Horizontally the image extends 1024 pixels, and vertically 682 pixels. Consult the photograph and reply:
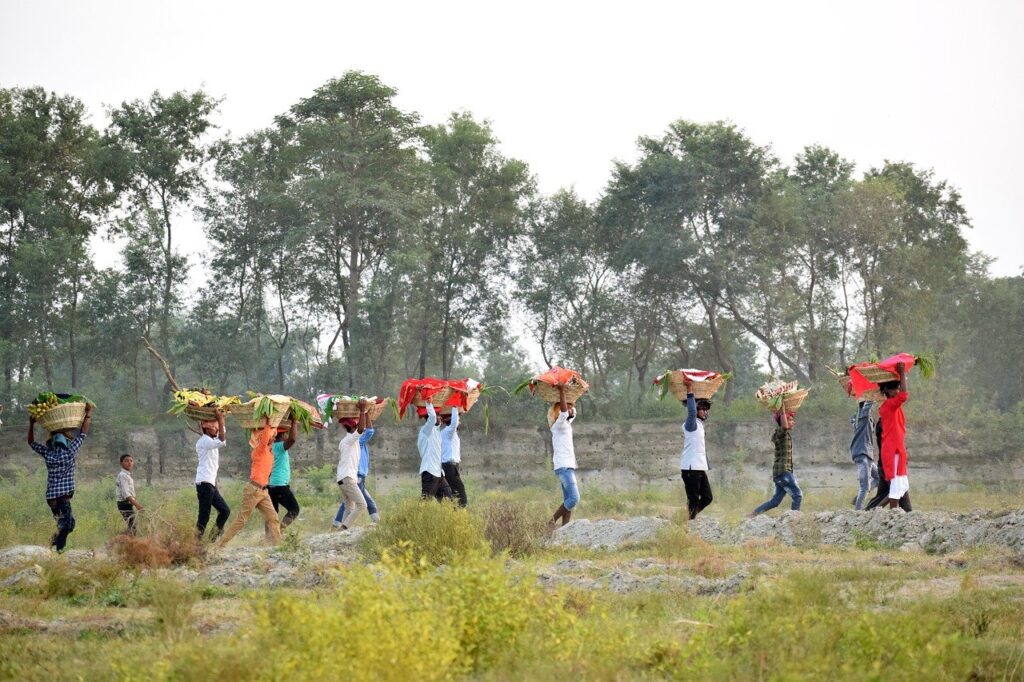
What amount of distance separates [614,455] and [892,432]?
17.9 m

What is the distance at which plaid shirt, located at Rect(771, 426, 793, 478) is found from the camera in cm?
1538

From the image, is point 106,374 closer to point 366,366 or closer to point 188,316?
point 188,316

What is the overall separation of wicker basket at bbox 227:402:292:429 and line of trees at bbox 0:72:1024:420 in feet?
52.7

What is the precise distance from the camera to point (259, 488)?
542 inches

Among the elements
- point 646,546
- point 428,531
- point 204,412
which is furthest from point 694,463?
point 204,412

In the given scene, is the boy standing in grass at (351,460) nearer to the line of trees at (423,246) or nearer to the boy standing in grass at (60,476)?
the boy standing in grass at (60,476)

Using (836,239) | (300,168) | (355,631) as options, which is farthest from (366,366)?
(355,631)

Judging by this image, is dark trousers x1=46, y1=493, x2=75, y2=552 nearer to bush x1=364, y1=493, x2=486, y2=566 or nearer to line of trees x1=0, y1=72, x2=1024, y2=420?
bush x1=364, y1=493, x2=486, y2=566

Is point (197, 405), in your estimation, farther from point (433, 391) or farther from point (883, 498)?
point (883, 498)

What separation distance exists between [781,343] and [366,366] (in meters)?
11.7

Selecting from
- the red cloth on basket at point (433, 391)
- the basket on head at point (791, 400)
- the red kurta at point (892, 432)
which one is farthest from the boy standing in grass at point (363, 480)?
the red kurta at point (892, 432)

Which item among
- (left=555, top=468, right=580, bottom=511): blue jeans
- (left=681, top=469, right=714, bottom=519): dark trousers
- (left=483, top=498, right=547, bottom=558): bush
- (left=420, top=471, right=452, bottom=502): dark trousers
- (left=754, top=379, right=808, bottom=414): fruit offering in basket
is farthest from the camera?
(left=754, top=379, right=808, bottom=414): fruit offering in basket

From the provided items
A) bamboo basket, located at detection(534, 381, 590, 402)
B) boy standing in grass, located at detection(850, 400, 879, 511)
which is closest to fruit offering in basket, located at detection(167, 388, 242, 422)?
bamboo basket, located at detection(534, 381, 590, 402)

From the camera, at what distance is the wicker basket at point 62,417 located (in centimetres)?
1395
